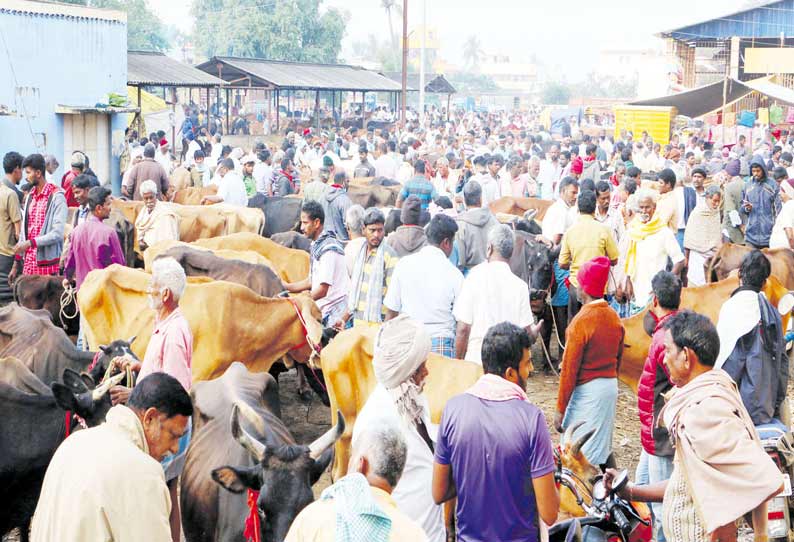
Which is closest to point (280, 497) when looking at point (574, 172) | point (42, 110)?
point (574, 172)

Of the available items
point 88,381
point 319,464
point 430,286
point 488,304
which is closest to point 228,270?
point 430,286

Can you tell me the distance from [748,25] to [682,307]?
32416 mm

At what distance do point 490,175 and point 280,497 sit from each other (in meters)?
11.0

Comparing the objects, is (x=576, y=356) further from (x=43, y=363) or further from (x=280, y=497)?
(x=43, y=363)

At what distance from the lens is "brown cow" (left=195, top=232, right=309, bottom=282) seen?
10.6m

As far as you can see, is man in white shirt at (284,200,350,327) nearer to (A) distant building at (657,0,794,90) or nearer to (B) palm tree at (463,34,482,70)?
(A) distant building at (657,0,794,90)

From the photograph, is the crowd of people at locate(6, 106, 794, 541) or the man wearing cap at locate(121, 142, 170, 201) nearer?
the crowd of people at locate(6, 106, 794, 541)

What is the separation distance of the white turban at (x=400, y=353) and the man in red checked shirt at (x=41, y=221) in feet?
17.7

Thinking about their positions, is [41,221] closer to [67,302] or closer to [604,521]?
[67,302]

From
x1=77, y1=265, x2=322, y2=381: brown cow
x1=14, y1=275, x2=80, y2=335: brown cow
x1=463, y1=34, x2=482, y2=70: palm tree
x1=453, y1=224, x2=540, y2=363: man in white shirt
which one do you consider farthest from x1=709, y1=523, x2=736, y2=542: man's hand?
x1=463, y1=34, x2=482, y2=70: palm tree

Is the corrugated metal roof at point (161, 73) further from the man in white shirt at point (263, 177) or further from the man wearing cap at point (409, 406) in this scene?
the man wearing cap at point (409, 406)

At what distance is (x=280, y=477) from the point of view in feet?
14.5

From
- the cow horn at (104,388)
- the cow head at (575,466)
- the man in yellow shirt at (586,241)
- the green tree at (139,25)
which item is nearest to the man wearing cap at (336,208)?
the man in yellow shirt at (586,241)

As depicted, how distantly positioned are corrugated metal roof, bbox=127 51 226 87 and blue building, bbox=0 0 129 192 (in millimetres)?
5078
